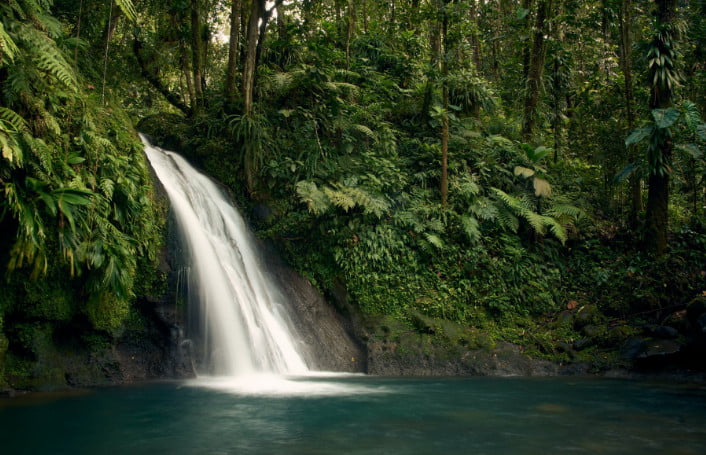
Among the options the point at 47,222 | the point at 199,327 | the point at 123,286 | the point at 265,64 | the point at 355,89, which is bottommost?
the point at 199,327

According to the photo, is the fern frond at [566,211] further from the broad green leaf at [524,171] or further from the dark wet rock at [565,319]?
the dark wet rock at [565,319]

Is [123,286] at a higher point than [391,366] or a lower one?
higher

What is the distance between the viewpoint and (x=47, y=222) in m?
6.27

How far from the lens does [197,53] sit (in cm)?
1302

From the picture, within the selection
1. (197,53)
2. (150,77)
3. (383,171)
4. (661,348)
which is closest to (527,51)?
(383,171)

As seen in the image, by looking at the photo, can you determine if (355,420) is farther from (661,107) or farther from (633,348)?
(661,107)

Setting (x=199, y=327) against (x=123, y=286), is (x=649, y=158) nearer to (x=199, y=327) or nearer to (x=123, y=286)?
(x=199, y=327)

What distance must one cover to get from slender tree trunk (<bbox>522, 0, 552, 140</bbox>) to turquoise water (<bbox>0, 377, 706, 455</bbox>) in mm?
7489

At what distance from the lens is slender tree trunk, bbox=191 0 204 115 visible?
12.9 metres

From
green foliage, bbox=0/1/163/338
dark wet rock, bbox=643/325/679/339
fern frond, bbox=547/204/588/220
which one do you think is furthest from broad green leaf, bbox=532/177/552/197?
green foliage, bbox=0/1/163/338

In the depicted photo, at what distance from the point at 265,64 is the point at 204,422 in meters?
10.3

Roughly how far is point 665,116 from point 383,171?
18.4 ft

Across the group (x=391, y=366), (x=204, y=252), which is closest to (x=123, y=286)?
(x=204, y=252)

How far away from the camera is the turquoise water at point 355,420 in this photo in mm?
4512
